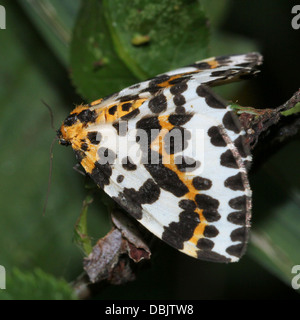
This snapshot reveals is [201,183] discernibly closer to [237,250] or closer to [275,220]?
[237,250]

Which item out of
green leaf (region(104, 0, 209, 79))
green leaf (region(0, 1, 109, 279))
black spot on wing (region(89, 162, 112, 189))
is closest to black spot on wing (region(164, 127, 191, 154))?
black spot on wing (region(89, 162, 112, 189))

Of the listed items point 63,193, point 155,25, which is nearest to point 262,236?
point 155,25

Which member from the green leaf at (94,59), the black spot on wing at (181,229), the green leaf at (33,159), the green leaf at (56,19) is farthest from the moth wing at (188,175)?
the green leaf at (33,159)

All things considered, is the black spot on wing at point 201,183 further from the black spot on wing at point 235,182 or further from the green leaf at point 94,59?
the green leaf at point 94,59

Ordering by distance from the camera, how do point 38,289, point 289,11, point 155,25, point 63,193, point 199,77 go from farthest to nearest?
1. point 63,193
2. point 289,11
3. point 155,25
4. point 199,77
5. point 38,289

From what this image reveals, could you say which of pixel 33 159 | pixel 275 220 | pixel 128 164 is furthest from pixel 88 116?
pixel 33 159

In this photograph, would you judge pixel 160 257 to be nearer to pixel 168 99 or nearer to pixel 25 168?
pixel 25 168
